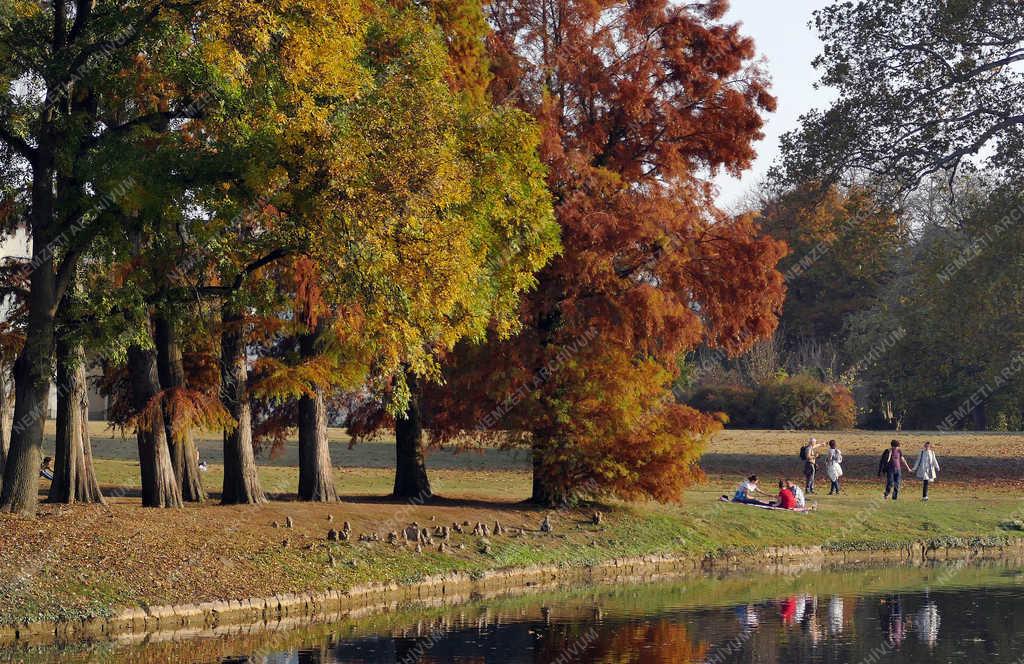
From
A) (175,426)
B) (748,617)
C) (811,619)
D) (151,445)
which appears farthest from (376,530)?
(811,619)

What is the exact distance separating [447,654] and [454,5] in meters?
13.4

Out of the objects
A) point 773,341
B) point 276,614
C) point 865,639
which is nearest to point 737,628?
point 865,639

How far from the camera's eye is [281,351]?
2914 centimetres

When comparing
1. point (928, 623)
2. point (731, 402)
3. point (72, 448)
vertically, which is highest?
point (731, 402)

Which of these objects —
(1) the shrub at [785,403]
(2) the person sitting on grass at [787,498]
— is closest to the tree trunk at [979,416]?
(1) the shrub at [785,403]

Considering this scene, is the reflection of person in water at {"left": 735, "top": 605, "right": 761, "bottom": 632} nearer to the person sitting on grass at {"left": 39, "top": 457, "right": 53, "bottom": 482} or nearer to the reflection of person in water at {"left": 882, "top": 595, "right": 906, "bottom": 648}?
the reflection of person in water at {"left": 882, "top": 595, "right": 906, "bottom": 648}

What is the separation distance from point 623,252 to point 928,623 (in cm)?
965

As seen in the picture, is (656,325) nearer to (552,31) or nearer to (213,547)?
(552,31)

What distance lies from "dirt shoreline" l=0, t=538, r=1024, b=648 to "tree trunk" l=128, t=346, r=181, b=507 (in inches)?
160

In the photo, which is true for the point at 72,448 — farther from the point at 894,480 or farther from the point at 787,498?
the point at 894,480

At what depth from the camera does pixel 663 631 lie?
18500 millimetres

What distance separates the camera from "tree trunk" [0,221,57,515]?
19844 mm

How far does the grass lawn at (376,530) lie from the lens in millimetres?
18219

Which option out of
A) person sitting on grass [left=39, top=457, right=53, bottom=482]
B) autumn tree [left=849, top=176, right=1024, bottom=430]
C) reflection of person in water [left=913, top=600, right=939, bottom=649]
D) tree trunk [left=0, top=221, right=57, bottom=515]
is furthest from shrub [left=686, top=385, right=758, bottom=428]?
tree trunk [left=0, top=221, right=57, bottom=515]
